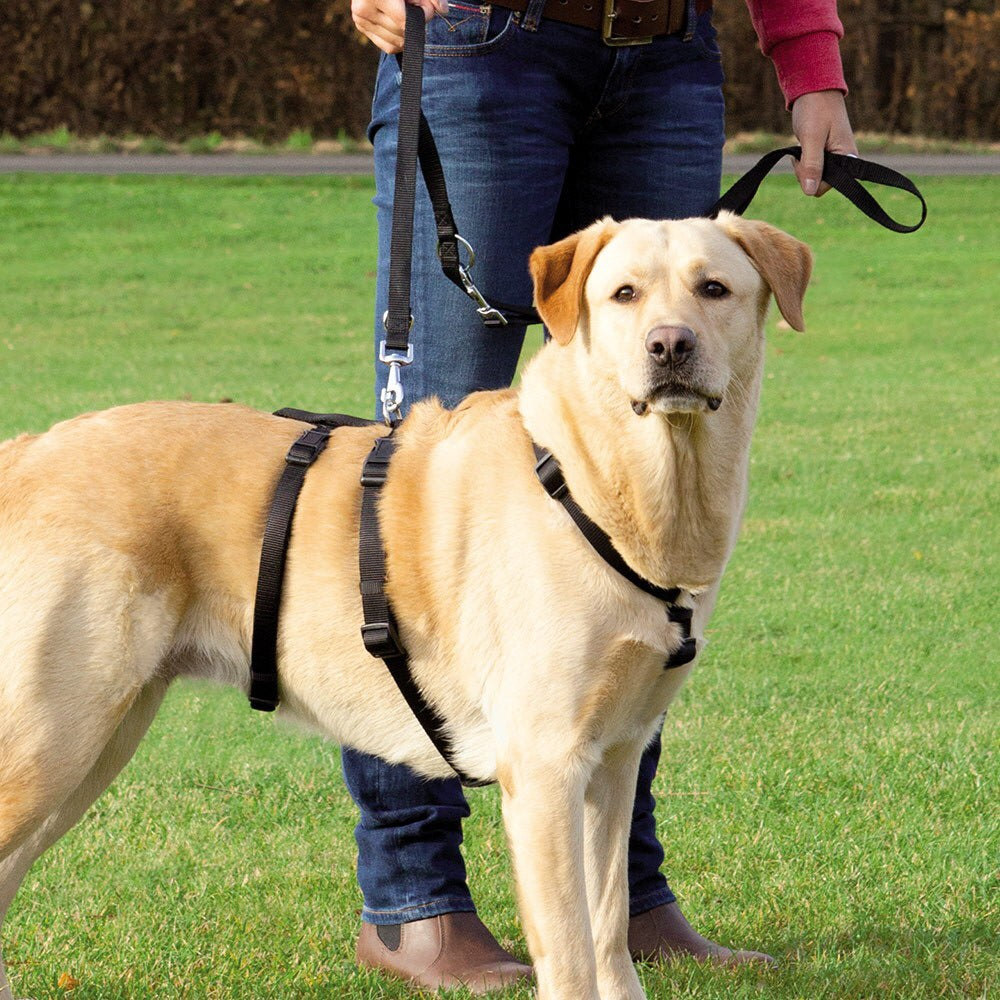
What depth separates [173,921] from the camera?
11.8 ft

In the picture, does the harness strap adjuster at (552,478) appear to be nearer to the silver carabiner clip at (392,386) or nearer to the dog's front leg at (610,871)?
the silver carabiner clip at (392,386)

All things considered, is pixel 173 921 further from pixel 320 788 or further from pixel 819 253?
pixel 819 253

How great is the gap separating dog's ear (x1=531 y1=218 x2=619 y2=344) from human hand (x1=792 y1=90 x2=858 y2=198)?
672 millimetres

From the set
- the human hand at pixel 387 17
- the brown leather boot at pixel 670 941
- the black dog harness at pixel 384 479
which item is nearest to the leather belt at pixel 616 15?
the human hand at pixel 387 17

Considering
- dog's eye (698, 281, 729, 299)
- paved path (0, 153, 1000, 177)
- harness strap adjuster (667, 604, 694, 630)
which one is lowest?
paved path (0, 153, 1000, 177)

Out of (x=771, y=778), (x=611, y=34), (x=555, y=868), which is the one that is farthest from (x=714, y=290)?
(x=771, y=778)

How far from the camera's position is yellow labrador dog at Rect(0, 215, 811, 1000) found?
2.82 metres

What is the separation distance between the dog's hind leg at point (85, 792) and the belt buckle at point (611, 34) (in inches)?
66.2

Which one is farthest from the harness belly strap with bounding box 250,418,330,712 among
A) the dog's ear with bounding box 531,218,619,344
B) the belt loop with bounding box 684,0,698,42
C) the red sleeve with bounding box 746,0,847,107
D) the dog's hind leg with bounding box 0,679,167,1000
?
the red sleeve with bounding box 746,0,847,107

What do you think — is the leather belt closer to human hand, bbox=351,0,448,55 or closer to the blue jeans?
the blue jeans

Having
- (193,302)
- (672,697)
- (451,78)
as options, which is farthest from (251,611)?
(193,302)

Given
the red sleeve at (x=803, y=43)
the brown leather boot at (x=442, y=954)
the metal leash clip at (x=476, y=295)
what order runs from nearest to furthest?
the metal leash clip at (x=476, y=295) → the brown leather boot at (x=442, y=954) → the red sleeve at (x=803, y=43)

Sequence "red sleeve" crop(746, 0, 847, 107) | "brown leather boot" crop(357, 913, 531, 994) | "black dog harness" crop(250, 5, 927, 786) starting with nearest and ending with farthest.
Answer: "black dog harness" crop(250, 5, 927, 786) < "brown leather boot" crop(357, 913, 531, 994) < "red sleeve" crop(746, 0, 847, 107)

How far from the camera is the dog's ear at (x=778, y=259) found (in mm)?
3053
